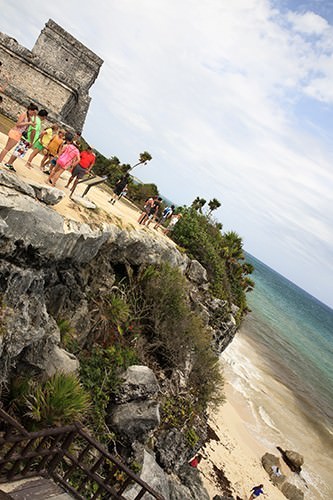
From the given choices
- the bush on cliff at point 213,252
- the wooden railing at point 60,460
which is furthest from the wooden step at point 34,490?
the bush on cliff at point 213,252

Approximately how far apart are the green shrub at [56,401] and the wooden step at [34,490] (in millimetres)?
1348

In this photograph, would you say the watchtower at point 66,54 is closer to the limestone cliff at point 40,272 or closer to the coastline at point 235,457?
the limestone cliff at point 40,272

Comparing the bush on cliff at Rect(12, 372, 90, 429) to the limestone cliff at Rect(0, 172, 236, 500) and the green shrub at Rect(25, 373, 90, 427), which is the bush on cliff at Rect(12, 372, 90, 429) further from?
the limestone cliff at Rect(0, 172, 236, 500)

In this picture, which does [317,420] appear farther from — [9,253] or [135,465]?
[9,253]

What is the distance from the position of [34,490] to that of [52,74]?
2139cm

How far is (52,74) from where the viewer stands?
2081 cm

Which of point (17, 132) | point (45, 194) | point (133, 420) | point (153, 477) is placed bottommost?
point (153, 477)

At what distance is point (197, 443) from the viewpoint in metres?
11.6

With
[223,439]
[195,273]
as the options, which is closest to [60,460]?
[195,273]

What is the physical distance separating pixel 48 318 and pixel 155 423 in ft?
12.2

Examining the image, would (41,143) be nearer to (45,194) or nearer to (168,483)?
(45,194)

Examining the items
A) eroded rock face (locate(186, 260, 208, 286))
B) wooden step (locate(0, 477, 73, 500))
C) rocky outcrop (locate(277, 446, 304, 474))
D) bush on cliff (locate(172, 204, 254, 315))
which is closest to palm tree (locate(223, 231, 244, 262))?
bush on cliff (locate(172, 204, 254, 315))

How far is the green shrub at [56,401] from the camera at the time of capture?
21.8 ft

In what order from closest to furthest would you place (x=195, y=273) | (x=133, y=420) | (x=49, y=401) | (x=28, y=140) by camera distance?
(x=49, y=401)
(x=133, y=420)
(x=28, y=140)
(x=195, y=273)
